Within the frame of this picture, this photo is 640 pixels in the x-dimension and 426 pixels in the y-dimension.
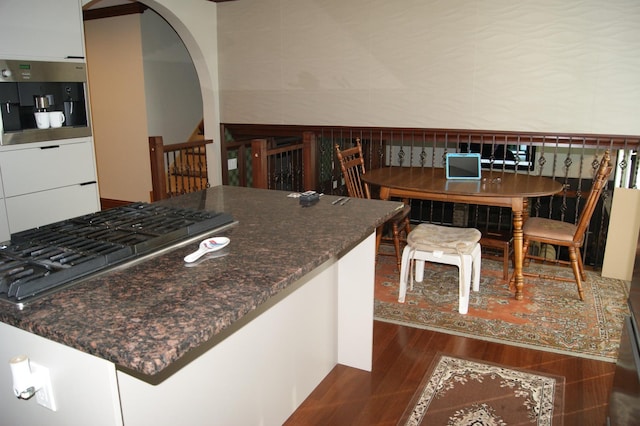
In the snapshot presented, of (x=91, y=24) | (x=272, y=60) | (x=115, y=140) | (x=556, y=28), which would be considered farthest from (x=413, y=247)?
(x=91, y=24)

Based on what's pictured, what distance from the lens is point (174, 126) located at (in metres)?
6.46

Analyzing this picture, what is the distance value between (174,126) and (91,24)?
163cm

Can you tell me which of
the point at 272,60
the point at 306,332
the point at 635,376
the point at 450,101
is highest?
the point at 272,60

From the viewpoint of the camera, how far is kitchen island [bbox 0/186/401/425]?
1177mm

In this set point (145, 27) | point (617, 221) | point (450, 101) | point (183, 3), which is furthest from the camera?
point (145, 27)

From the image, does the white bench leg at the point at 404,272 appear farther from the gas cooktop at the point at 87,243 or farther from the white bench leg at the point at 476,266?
the gas cooktop at the point at 87,243

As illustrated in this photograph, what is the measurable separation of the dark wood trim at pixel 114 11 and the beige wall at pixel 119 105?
5 centimetres

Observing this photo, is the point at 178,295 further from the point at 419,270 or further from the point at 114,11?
the point at 114,11

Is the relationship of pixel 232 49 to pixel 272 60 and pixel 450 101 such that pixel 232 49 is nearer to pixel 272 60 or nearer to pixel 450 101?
pixel 272 60

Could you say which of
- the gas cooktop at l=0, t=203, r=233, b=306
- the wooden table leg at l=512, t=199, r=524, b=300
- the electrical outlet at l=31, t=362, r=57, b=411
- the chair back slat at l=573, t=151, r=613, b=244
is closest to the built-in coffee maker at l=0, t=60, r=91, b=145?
the gas cooktop at l=0, t=203, r=233, b=306

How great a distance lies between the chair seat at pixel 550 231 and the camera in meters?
3.46

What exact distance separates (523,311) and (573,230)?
2.33ft

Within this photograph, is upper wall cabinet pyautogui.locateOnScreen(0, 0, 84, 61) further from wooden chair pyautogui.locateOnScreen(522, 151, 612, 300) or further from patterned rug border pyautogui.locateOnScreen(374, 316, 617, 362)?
wooden chair pyautogui.locateOnScreen(522, 151, 612, 300)

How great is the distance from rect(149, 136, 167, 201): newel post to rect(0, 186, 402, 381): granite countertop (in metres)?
2.18
